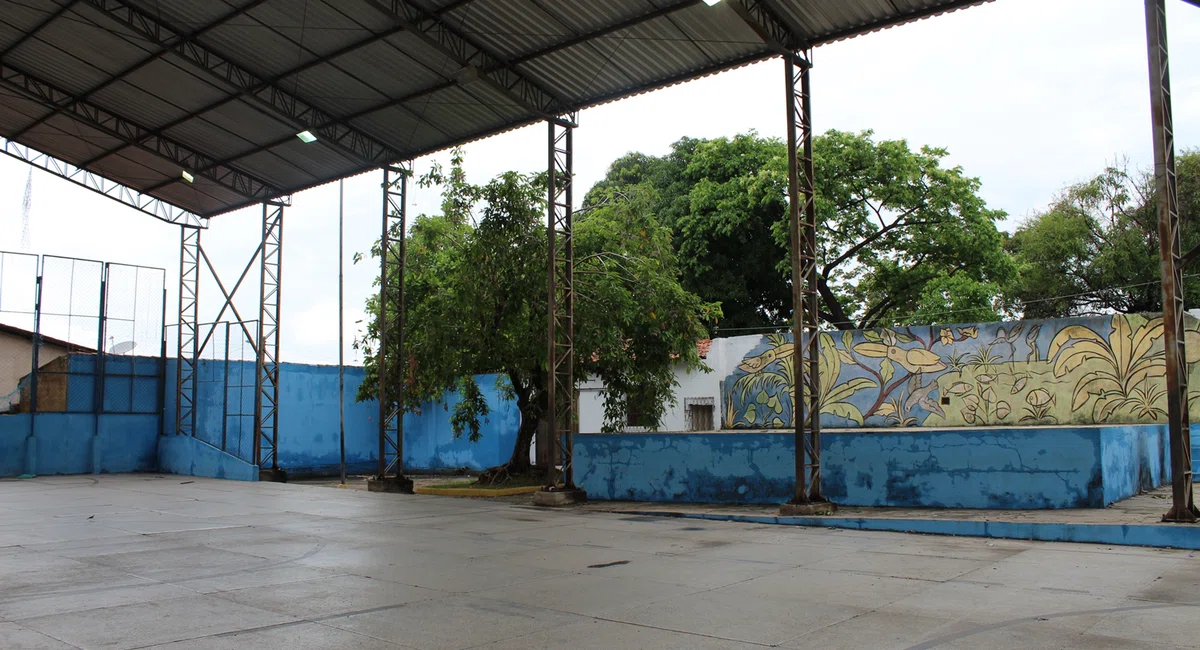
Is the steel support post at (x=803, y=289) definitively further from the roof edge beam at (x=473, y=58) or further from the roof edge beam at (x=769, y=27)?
the roof edge beam at (x=473, y=58)

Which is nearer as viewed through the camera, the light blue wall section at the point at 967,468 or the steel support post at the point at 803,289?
the light blue wall section at the point at 967,468

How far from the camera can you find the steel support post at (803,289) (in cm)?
1249

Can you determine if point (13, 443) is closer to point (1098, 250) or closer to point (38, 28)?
point (38, 28)

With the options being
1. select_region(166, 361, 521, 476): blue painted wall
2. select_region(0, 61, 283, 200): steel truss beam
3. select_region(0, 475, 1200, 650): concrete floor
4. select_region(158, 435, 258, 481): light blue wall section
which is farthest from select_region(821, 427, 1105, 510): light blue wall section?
select_region(0, 61, 283, 200): steel truss beam

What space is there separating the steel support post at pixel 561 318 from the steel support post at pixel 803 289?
4.84 meters

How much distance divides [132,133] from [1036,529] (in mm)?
21660

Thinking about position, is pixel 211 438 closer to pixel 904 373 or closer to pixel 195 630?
pixel 904 373

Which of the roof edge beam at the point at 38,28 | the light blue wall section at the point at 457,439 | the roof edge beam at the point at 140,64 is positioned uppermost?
the roof edge beam at the point at 38,28

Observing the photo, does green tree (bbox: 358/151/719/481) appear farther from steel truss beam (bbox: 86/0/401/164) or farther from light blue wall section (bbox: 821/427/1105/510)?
light blue wall section (bbox: 821/427/1105/510)

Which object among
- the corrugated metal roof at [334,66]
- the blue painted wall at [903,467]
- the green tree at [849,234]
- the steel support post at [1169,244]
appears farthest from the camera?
the green tree at [849,234]

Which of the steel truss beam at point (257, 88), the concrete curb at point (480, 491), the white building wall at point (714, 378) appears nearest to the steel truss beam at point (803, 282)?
the concrete curb at point (480, 491)

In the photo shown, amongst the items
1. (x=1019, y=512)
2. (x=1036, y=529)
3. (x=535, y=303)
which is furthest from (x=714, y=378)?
(x=1036, y=529)

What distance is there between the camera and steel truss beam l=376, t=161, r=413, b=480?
1941 centimetres

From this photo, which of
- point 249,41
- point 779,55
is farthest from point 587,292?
point 249,41
